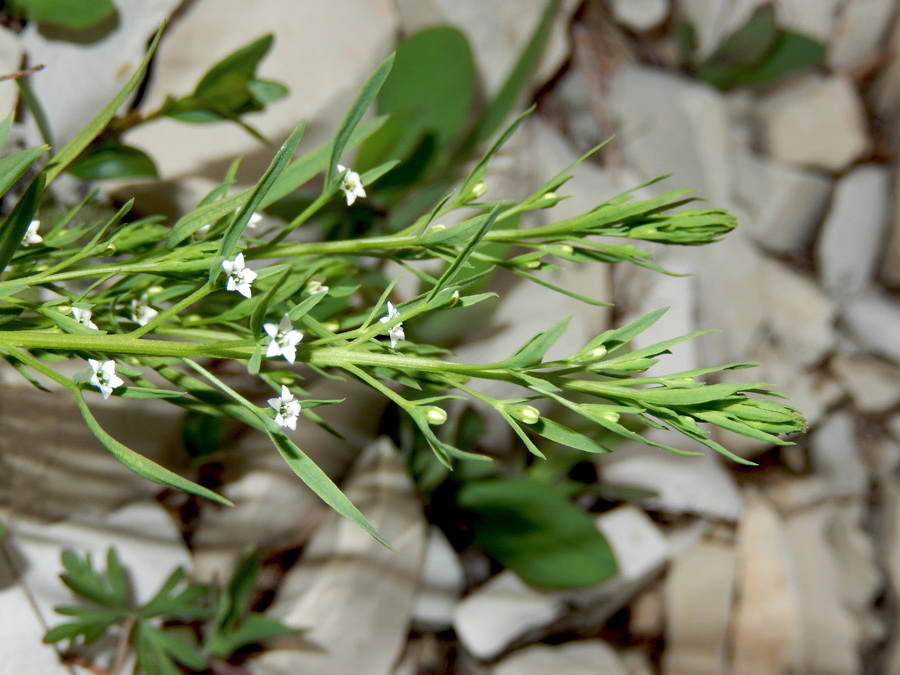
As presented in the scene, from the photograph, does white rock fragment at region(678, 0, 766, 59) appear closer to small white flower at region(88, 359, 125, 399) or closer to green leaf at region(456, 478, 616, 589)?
green leaf at region(456, 478, 616, 589)

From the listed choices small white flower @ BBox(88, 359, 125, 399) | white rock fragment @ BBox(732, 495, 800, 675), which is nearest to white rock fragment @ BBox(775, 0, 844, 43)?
white rock fragment @ BBox(732, 495, 800, 675)

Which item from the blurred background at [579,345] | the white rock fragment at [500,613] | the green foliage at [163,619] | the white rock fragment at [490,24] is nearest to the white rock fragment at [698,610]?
the blurred background at [579,345]

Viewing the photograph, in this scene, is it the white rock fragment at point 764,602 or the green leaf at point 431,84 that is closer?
the green leaf at point 431,84

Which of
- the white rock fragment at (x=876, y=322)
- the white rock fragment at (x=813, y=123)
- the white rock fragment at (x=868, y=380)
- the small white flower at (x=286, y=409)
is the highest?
the small white flower at (x=286, y=409)

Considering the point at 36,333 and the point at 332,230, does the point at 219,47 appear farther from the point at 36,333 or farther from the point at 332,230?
the point at 36,333

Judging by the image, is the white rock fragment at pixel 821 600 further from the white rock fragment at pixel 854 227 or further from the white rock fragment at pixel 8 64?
the white rock fragment at pixel 8 64

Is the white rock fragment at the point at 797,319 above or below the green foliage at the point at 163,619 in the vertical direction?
below
